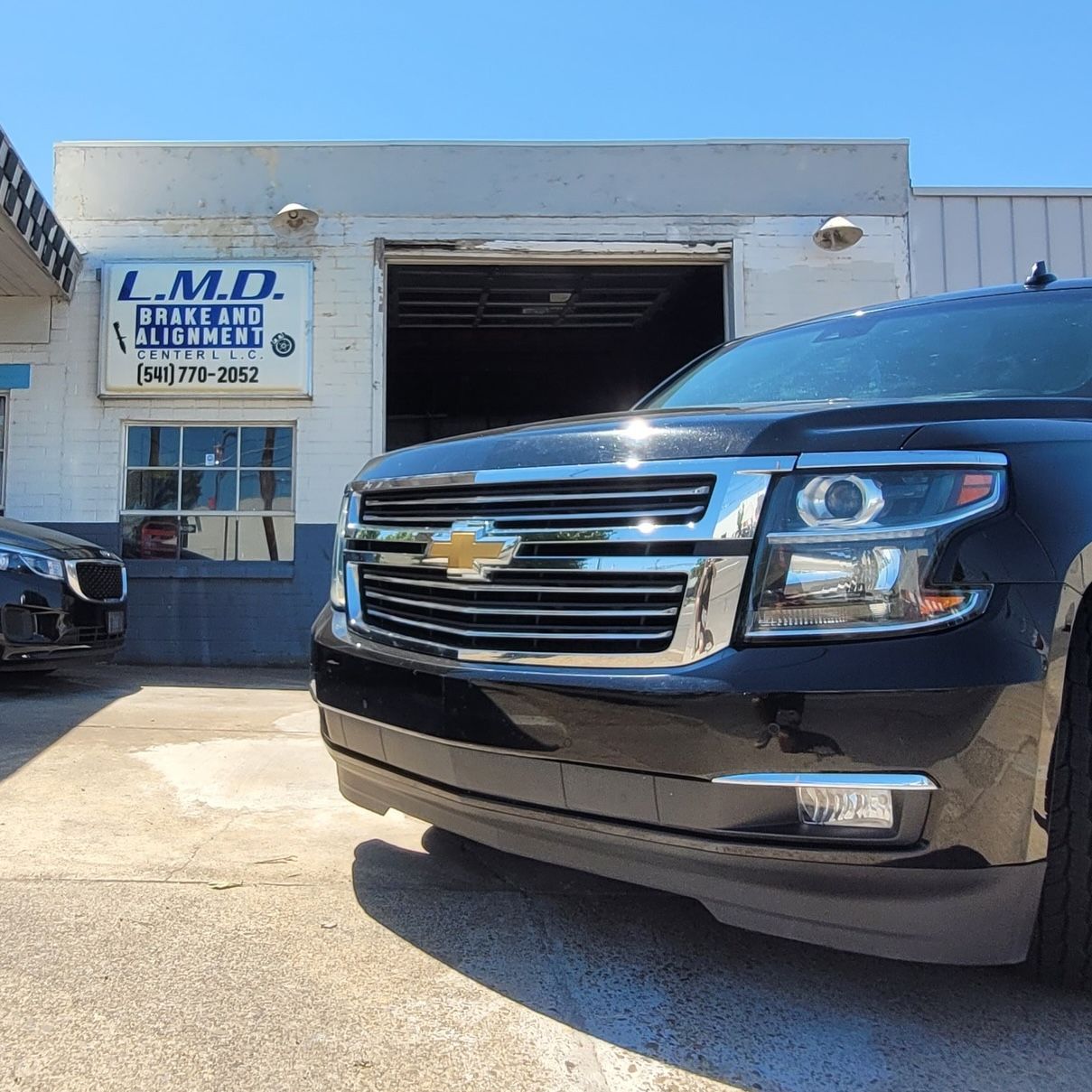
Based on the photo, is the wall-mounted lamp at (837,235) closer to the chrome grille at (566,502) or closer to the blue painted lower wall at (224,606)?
the blue painted lower wall at (224,606)

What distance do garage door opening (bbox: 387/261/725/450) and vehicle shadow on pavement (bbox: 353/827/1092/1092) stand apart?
27.7 ft

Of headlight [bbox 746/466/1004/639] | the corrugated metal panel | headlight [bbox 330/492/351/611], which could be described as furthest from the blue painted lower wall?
headlight [bbox 746/466/1004/639]

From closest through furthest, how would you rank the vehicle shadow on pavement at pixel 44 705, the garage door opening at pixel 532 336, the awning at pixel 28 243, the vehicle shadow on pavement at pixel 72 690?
the vehicle shadow on pavement at pixel 44 705, the vehicle shadow on pavement at pixel 72 690, the awning at pixel 28 243, the garage door opening at pixel 532 336

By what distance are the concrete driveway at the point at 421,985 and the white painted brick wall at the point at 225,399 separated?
6.30m

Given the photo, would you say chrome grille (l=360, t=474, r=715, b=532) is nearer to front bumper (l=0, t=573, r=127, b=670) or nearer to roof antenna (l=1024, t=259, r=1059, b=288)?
roof antenna (l=1024, t=259, r=1059, b=288)

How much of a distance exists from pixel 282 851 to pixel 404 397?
15.6 m

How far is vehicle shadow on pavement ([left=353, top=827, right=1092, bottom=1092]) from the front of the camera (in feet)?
5.90

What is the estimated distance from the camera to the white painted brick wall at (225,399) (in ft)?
29.9

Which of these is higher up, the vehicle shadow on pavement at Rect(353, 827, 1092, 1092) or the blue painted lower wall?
the blue painted lower wall

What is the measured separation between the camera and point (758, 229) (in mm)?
9555

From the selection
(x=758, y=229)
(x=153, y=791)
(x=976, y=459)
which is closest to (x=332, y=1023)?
(x=976, y=459)

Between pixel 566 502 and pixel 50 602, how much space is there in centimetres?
525

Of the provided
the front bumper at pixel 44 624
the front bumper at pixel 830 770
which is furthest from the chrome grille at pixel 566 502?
the front bumper at pixel 44 624

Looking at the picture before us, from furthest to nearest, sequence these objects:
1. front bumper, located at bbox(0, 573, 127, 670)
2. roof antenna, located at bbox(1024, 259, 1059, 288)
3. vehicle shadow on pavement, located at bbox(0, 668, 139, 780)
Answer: front bumper, located at bbox(0, 573, 127, 670) < vehicle shadow on pavement, located at bbox(0, 668, 139, 780) < roof antenna, located at bbox(1024, 259, 1059, 288)
